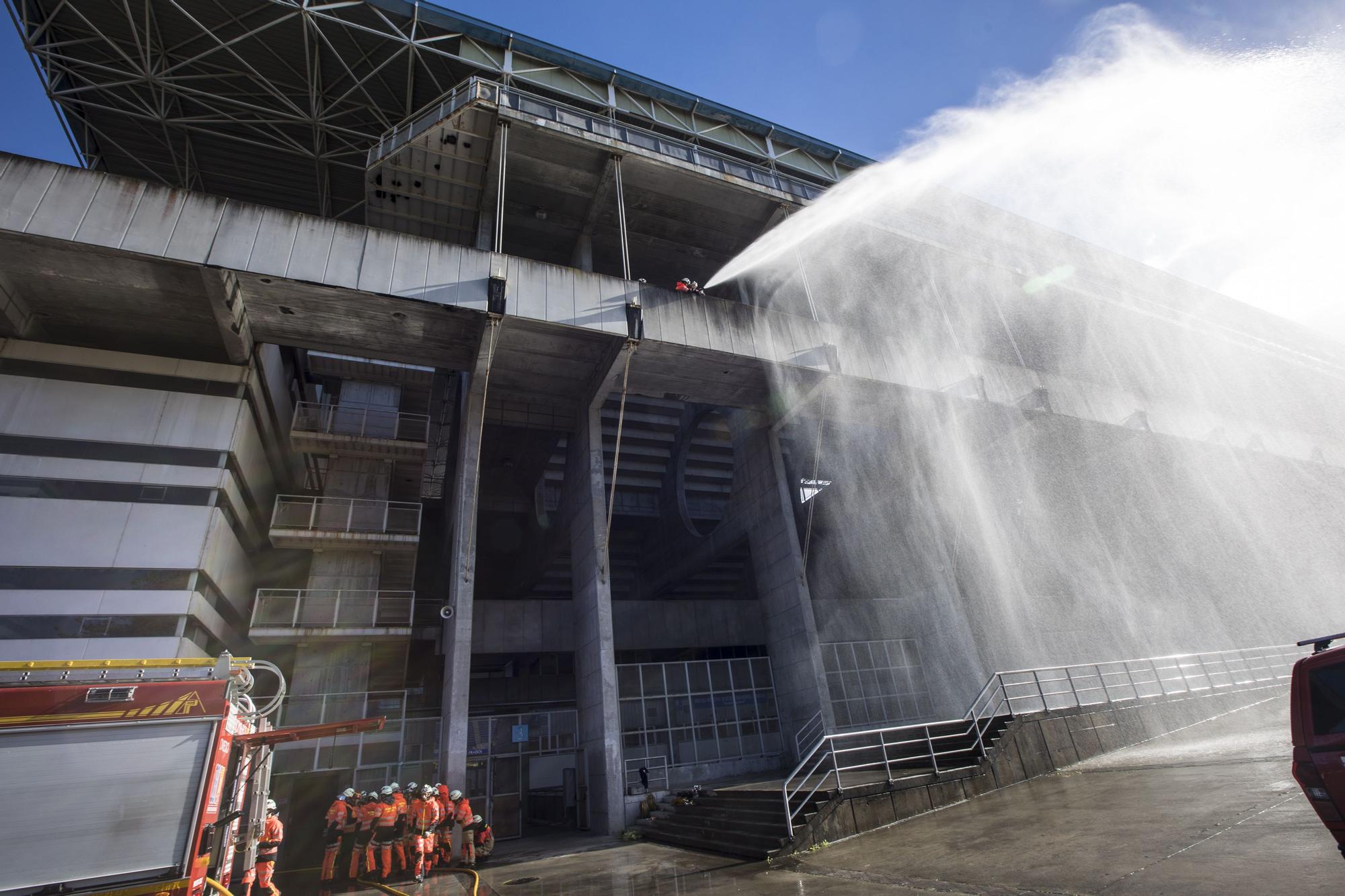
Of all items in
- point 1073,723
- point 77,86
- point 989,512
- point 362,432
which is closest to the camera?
point 1073,723

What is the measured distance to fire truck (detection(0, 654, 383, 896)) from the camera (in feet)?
17.9

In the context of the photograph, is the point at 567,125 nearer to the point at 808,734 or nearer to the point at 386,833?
the point at 386,833

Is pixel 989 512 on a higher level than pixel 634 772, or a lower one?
higher

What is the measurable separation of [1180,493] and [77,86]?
4521 centimetres

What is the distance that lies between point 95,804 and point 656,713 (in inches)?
→ 604

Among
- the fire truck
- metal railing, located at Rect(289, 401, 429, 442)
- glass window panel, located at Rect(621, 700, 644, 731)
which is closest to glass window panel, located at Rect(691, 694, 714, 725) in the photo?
glass window panel, located at Rect(621, 700, 644, 731)

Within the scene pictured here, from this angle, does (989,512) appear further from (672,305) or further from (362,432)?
(362,432)

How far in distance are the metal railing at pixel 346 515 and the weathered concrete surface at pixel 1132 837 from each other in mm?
16214

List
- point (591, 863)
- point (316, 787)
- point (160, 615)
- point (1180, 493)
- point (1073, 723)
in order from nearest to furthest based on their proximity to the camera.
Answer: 1. point (591, 863)
2. point (1073, 723)
3. point (160, 615)
4. point (316, 787)
5. point (1180, 493)

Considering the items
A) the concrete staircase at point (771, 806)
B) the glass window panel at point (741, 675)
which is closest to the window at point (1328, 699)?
the concrete staircase at point (771, 806)

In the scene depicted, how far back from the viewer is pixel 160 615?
1396 cm

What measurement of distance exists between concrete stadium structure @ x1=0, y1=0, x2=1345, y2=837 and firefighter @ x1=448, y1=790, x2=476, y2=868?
39.9 inches

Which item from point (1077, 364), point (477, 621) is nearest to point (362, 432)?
point (477, 621)

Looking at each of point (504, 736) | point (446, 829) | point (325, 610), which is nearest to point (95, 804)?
point (446, 829)
